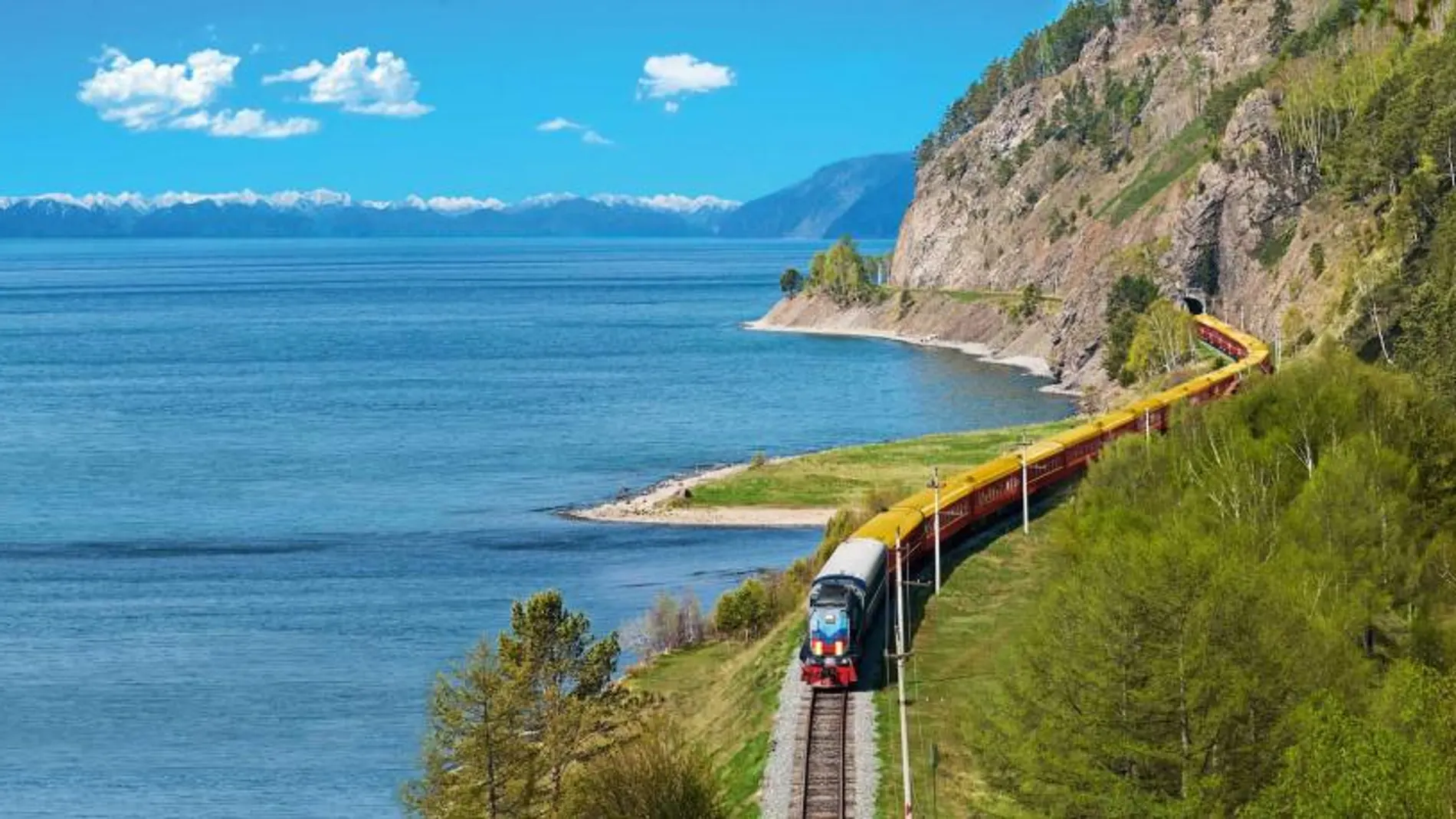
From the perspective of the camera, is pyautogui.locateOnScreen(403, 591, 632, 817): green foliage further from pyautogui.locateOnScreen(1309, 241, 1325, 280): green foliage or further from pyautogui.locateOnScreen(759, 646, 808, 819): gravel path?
pyautogui.locateOnScreen(1309, 241, 1325, 280): green foliage

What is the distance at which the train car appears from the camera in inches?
1982

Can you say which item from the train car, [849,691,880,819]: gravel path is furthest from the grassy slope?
[849,691,880,819]: gravel path

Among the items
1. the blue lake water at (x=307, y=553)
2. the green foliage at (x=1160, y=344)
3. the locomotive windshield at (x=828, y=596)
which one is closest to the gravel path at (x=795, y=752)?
the locomotive windshield at (x=828, y=596)

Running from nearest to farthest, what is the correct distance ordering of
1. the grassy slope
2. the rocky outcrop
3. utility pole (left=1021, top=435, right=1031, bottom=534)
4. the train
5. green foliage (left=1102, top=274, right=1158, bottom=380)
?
the grassy slope
the train
utility pole (left=1021, top=435, right=1031, bottom=534)
the rocky outcrop
green foliage (left=1102, top=274, right=1158, bottom=380)

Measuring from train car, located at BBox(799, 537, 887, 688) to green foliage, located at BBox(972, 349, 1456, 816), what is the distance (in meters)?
5.51

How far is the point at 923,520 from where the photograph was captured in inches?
2621

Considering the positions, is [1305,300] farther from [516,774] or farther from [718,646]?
[516,774]

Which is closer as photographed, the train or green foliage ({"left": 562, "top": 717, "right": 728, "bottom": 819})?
green foliage ({"left": 562, "top": 717, "right": 728, "bottom": 819})

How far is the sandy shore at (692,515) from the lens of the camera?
11338cm

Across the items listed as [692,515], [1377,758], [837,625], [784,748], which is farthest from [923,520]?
[692,515]

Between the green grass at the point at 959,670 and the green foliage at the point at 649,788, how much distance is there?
3.98m

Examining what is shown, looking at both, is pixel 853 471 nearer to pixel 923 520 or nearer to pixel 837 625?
pixel 923 520

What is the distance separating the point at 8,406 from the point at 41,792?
444ft

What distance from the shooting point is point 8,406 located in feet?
619
